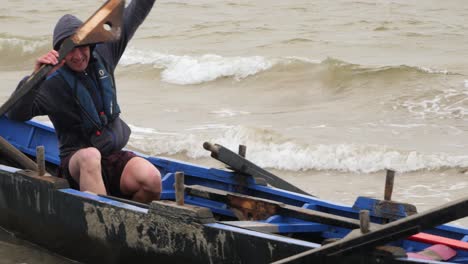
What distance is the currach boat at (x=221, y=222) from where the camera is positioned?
4.54m

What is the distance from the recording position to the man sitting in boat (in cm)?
590

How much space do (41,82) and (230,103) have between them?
25.1ft

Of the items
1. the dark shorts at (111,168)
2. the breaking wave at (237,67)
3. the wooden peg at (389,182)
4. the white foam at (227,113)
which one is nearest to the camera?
the wooden peg at (389,182)

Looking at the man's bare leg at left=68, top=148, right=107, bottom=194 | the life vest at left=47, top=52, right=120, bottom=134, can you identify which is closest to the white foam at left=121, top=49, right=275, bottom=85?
the life vest at left=47, top=52, right=120, bottom=134

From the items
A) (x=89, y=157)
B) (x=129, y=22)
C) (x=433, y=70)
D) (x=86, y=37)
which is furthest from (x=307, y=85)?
(x=86, y=37)

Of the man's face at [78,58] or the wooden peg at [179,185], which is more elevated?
the man's face at [78,58]

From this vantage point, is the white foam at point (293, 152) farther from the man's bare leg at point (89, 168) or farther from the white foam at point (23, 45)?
the white foam at point (23, 45)

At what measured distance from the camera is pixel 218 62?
1563 centimetres

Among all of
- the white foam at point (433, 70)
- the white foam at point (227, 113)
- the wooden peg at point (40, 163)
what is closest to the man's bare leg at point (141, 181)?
the wooden peg at point (40, 163)

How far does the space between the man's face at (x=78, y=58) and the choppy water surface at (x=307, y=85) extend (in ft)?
10.9

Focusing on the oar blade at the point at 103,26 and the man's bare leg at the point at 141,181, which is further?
the man's bare leg at the point at 141,181

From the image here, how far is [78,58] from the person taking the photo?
5840 mm

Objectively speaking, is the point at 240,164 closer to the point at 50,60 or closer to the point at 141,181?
the point at 141,181

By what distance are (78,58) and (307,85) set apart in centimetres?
857
